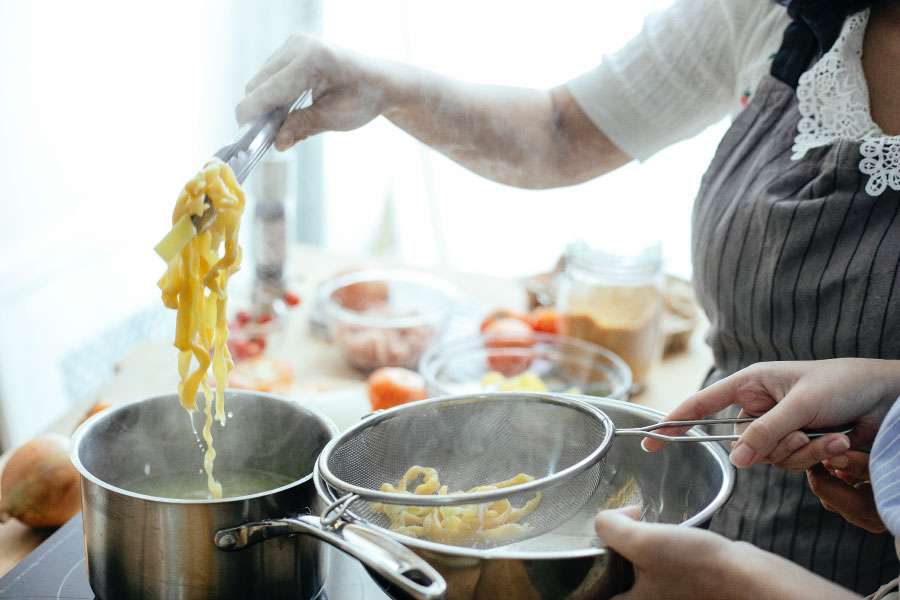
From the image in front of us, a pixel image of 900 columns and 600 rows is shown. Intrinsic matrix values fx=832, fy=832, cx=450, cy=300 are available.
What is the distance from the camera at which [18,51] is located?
2148 millimetres

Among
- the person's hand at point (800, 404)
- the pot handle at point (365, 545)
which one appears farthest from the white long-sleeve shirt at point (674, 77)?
the pot handle at point (365, 545)

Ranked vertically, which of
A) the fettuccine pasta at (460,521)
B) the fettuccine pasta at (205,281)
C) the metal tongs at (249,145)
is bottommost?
the fettuccine pasta at (460,521)

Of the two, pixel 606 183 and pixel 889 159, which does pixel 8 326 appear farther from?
pixel 889 159

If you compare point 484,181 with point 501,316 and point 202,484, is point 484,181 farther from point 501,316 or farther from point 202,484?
point 202,484

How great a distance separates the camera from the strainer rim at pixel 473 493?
742mm

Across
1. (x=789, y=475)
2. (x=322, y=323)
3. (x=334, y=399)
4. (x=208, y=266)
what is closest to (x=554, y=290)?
(x=322, y=323)

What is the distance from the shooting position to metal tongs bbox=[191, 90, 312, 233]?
87 cm

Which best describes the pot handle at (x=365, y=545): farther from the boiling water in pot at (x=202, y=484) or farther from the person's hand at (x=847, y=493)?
the person's hand at (x=847, y=493)

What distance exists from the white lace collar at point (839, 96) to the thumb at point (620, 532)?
545 millimetres

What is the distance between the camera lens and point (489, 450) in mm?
1031

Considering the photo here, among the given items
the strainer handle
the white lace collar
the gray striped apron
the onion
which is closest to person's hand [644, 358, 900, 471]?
the strainer handle

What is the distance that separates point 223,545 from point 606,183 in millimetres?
2159

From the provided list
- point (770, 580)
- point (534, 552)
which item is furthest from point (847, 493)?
point (534, 552)

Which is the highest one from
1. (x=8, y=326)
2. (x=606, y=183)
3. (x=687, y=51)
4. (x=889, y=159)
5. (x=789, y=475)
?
(x=687, y=51)
